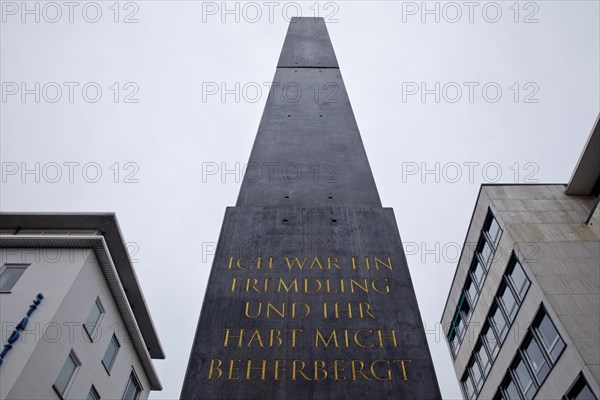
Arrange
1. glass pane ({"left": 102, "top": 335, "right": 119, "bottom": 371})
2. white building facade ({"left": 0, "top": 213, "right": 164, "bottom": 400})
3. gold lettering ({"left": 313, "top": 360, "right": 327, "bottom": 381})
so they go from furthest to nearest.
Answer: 1. glass pane ({"left": 102, "top": 335, "right": 119, "bottom": 371})
2. white building facade ({"left": 0, "top": 213, "right": 164, "bottom": 400})
3. gold lettering ({"left": 313, "top": 360, "right": 327, "bottom": 381})

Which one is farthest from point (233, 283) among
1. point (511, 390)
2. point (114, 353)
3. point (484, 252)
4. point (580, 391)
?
point (484, 252)

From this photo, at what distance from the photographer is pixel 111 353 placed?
24781 mm

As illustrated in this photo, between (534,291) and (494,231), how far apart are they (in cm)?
550

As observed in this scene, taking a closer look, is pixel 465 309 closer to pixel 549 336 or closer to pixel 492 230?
pixel 492 230

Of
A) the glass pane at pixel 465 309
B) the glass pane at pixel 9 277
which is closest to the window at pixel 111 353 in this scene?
the glass pane at pixel 9 277

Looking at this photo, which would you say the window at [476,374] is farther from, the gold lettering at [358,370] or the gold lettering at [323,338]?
the gold lettering at [358,370]

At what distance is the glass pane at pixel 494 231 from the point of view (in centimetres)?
2680

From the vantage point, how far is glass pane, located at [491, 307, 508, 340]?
25781 mm

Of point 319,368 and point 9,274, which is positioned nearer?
point 319,368

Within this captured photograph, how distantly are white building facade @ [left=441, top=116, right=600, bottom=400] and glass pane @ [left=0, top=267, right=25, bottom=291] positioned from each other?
74.4ft

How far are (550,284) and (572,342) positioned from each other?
10.2ft

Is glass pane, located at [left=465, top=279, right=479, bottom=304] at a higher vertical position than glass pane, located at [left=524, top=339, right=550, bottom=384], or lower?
higher

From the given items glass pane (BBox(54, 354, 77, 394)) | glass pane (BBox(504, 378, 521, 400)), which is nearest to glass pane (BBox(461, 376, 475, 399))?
glass pane (BBox(504, 378, 521, 400))

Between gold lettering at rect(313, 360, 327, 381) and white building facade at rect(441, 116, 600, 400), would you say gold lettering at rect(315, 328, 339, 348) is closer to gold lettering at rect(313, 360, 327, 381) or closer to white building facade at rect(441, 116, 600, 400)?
gold lettering at rect(313, 360, 327, 381)
